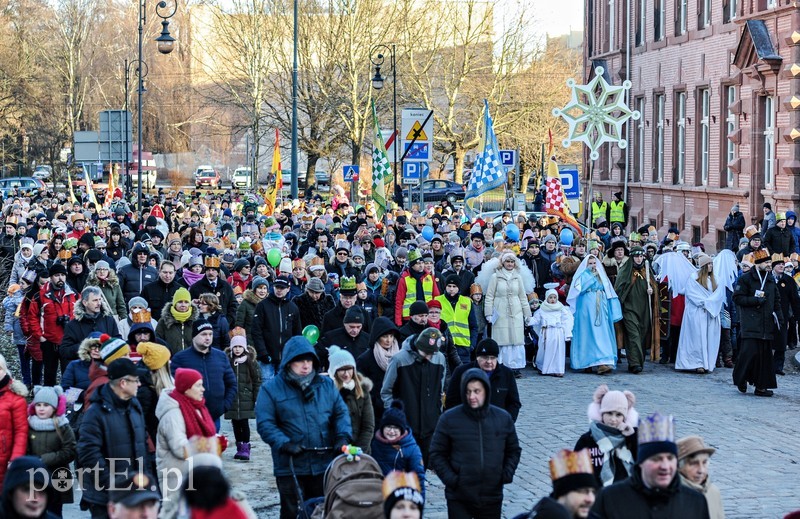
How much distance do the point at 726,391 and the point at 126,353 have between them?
8881mm

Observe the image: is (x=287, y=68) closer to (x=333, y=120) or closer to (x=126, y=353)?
(x=333, y=120)

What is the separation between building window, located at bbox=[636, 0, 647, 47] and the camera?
1638 inches

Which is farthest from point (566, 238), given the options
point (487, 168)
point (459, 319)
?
point (459, 319)

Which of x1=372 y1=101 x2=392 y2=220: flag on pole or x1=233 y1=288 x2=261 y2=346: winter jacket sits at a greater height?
x1=372 y1=101 x2=392 y2=220: flag on pole

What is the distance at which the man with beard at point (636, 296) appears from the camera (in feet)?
60.2

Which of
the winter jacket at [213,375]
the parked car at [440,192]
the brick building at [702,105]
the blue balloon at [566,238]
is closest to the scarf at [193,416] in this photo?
the winter jacket at [213,375]

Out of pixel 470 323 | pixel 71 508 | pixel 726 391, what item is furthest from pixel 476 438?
pixel 726 391

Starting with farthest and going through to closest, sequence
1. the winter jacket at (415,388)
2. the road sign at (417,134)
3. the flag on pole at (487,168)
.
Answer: the flag on pole at (487,168) → the road sign at (417,134) → the winter jacket at (415,388)

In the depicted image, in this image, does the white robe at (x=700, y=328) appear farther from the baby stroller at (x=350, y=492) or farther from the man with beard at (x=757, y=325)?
the baby stroller at (x=350, y=492)

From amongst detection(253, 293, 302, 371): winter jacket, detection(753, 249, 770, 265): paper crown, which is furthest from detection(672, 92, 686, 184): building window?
detection(253, 293, 302, 371): winter jacket

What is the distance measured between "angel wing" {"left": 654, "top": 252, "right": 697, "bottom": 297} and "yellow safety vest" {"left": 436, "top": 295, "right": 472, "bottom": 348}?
4.35 metres

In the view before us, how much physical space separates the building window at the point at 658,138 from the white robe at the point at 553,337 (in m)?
22.3

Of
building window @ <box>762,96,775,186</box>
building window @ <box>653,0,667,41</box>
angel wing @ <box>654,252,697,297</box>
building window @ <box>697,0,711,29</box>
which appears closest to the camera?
angel wing @ <box>654,252,697,297</box>

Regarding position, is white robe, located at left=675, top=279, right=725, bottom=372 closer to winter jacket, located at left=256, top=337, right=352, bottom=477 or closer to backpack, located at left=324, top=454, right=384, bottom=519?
winter jacket, located at left=256, top=337, right=352, bottom=477
